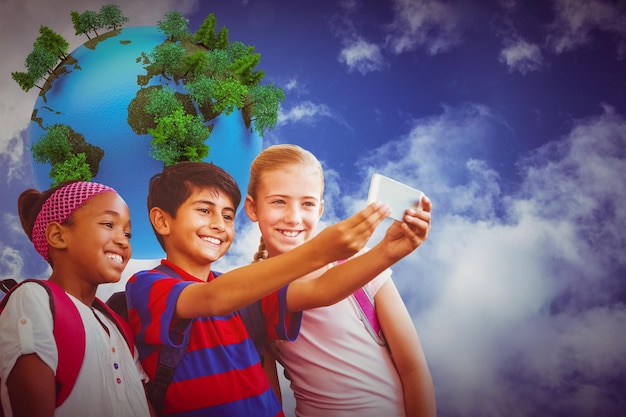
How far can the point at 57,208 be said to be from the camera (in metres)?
2.16

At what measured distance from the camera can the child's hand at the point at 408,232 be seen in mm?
2033

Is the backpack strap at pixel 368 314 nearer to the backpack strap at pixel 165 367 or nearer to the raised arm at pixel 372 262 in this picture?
the raised arm at pixel 372 262

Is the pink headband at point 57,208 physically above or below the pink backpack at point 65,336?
above

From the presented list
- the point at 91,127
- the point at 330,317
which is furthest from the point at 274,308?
the point at 91,127

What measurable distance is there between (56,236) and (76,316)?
0.37 m

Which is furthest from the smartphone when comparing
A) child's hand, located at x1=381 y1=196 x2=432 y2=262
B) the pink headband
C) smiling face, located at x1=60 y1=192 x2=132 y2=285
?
the pink headband

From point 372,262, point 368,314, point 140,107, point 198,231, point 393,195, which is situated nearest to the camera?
point 393,195

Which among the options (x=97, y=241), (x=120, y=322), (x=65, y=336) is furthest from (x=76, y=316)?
(x=97, y=241)

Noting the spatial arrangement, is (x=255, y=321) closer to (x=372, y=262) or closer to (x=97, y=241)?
(x=372, y=262)

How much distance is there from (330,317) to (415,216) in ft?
2.38

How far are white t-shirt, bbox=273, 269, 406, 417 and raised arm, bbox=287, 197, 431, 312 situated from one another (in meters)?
0.28

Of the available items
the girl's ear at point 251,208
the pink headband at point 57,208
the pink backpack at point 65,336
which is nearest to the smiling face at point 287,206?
the girl's ear at point 251,208

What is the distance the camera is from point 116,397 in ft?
6.38

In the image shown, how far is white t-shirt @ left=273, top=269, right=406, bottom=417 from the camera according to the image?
2.40m
